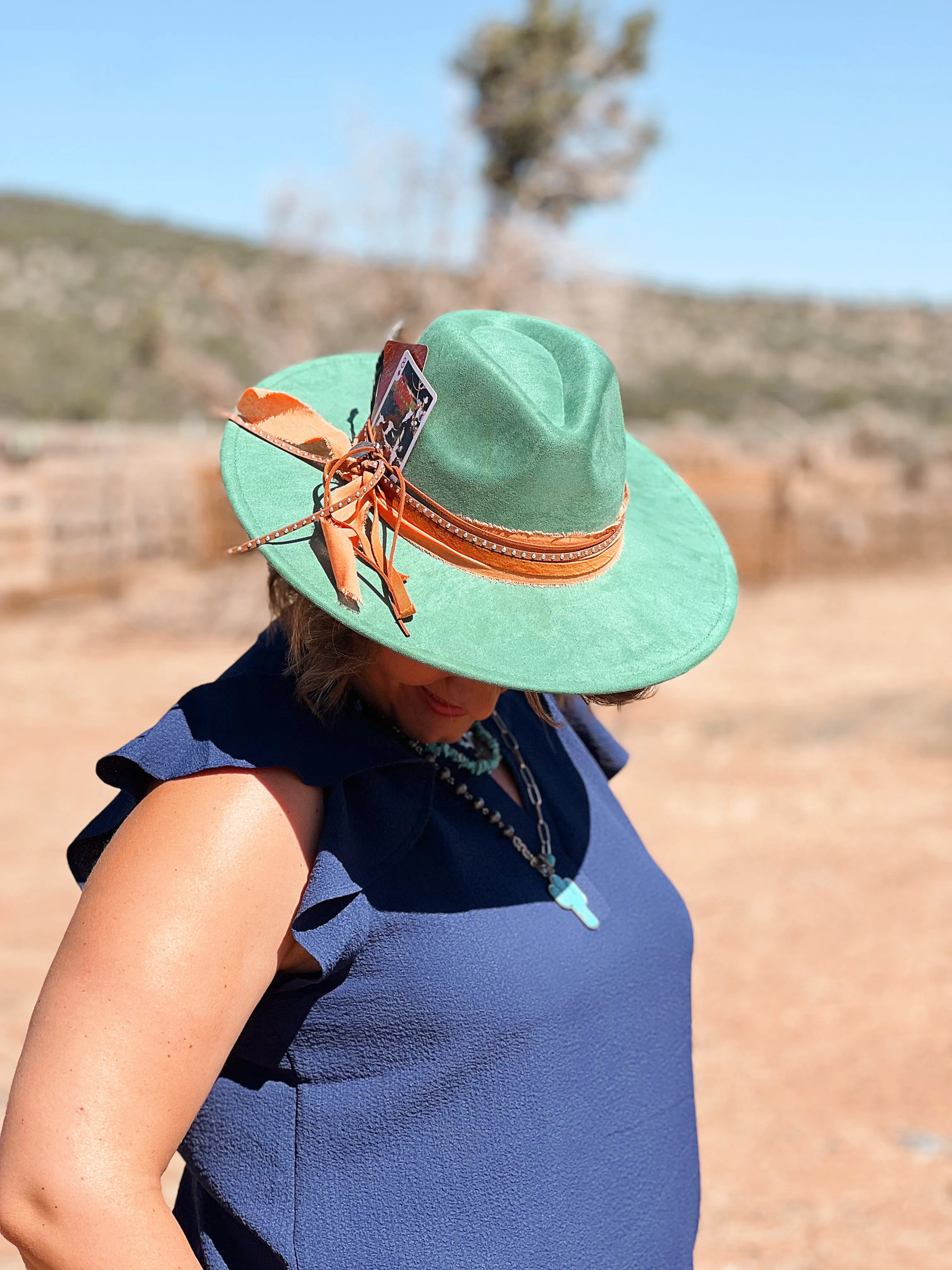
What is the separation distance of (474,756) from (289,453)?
356 millimetres

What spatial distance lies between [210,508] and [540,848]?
43.2 feet

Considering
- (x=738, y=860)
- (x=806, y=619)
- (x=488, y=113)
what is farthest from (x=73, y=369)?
(x=738, y=860)

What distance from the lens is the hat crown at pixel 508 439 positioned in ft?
3.53

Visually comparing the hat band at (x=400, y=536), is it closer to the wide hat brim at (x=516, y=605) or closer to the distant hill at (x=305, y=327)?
the wide hat brim at (x=516, y=605)

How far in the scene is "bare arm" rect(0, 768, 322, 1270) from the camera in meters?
0.89

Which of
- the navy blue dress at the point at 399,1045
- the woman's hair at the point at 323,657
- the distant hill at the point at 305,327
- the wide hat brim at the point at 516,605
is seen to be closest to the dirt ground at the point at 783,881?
the navy blue dress at the point at 399,1045

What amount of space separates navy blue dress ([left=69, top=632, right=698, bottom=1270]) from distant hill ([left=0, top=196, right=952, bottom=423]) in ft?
36.6

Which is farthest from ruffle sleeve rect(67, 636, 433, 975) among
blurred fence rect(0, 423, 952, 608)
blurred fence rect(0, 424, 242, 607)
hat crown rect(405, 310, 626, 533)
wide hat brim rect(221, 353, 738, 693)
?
blurred fence rect(0, 423, 952, 608)

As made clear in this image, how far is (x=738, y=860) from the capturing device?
5.44 meters

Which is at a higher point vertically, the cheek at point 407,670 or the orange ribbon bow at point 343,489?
the orange ribbon bow at point 343,489

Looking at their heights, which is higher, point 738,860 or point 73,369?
point 738,860

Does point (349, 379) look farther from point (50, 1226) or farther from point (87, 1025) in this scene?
point (50, 1226)

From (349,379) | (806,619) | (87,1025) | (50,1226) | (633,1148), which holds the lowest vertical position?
(806,619)

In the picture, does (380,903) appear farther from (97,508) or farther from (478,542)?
(97,508)
